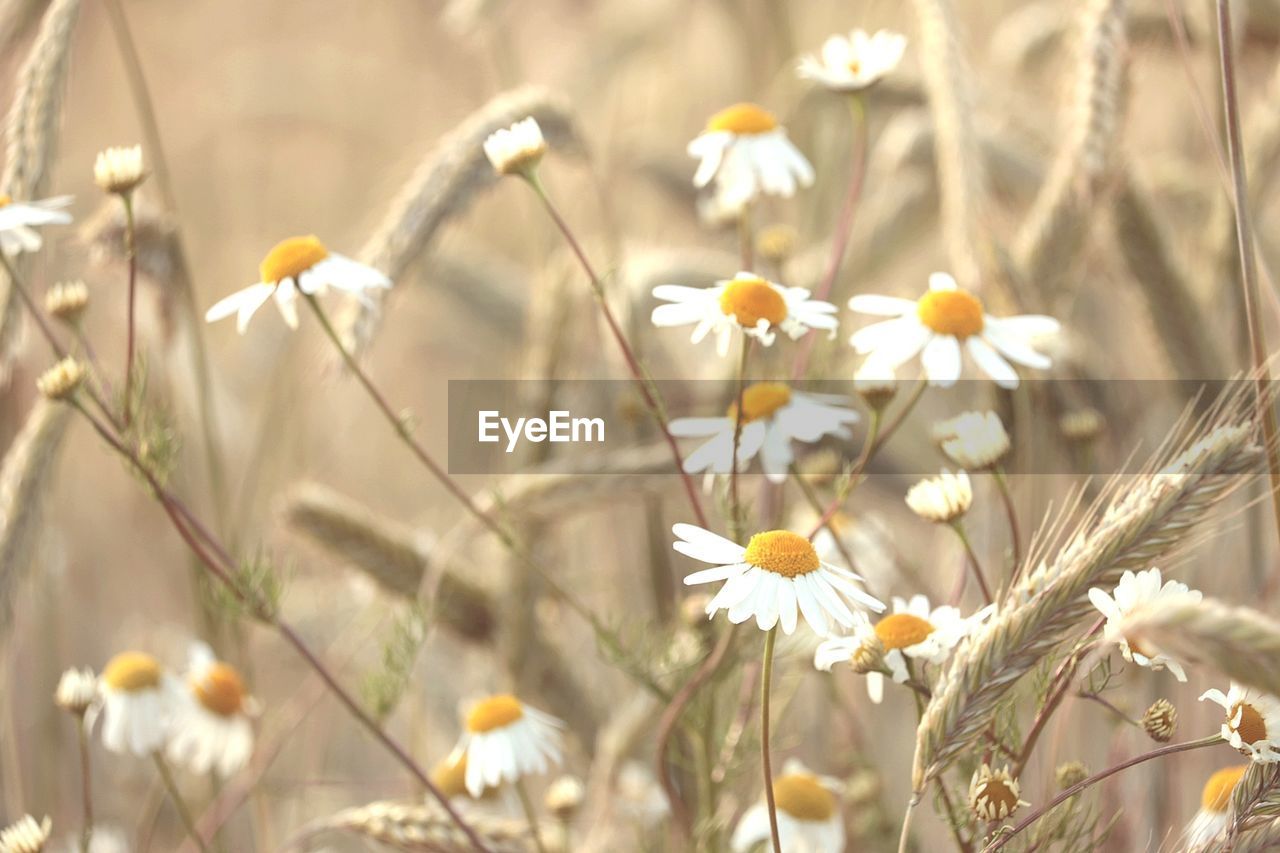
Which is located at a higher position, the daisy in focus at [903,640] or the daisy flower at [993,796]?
the daisy in focus at [903,640]

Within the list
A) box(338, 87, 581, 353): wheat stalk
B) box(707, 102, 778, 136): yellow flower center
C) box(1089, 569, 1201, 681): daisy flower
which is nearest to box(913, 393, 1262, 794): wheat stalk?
box(1089, 569, 1201, 681): daisy flower

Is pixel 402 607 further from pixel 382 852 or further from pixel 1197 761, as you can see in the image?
pixel 1197 761

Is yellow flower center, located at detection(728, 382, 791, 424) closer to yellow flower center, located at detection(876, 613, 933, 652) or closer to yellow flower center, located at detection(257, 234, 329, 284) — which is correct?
yellow flower center, located at detection(876, 613, 933, 652)

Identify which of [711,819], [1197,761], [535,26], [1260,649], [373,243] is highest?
[535,26]

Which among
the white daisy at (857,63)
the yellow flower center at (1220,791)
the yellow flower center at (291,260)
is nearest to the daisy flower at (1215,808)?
the yellow flower center at (1220,791)

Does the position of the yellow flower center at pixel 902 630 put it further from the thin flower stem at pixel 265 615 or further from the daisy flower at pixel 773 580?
the thin flower stem at pixel 265 615

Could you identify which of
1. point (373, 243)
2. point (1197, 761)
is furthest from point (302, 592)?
point (1197, 761)
